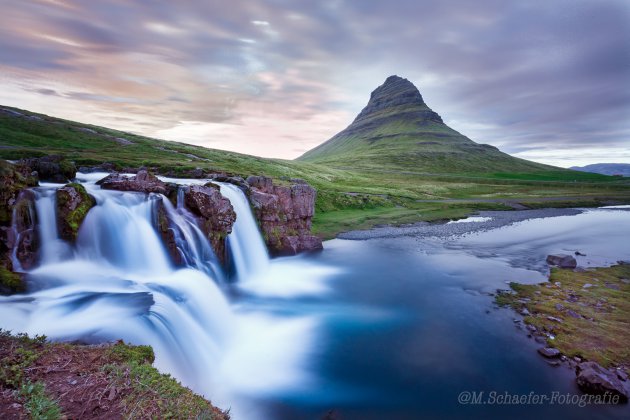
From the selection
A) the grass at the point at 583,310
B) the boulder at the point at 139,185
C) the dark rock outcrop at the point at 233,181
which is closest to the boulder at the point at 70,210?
the boulder at the point at 139,185

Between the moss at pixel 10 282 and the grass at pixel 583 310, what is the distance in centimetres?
2494

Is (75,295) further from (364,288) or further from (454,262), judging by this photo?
(454,262)

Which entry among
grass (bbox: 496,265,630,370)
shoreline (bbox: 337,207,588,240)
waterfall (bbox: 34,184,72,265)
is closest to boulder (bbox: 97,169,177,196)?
waterfall (bbox: 34,184,72,265)

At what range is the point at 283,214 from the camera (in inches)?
1460

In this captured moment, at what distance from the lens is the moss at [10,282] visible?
14.0 meters

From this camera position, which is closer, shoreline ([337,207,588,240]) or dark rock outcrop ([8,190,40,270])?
dark rock outcrop ([8,190,40,270])

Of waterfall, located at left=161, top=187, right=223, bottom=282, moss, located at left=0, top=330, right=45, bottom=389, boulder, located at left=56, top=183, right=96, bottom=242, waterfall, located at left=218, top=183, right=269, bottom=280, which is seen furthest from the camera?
waterfall, located at left=218, top=183, right=269, bottom=280

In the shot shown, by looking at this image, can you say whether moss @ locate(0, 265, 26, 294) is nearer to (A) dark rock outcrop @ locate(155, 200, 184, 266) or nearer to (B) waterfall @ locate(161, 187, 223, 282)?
(A) dark rock outcrop @ locate(155, 200, 184, 266)

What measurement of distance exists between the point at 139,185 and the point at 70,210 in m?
6.89

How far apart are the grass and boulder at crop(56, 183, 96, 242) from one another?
85.5 feet

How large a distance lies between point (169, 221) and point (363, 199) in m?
50.8

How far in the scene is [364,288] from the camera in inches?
1036

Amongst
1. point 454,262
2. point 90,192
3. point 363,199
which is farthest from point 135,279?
point 363,199

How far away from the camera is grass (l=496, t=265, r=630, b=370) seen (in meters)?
15.6
